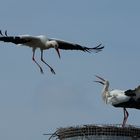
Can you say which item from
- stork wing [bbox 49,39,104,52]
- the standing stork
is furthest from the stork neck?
stork wing [bbox 49,39,104,52]

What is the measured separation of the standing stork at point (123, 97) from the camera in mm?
57031

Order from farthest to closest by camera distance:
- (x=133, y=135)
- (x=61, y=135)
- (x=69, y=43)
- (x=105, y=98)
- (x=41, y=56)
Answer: (x=133, y=135) → (x=61, y=135) → (x=105, y=98) → (x=69, y=43) → (x=41, y=56)

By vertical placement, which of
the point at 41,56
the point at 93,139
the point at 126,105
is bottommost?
the point at 93,139

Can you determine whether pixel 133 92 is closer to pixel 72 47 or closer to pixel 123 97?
pixel 123 97

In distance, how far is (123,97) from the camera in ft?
189

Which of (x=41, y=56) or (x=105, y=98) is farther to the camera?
(x=105, y=98)

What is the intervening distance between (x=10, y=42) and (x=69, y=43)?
4.09 meters

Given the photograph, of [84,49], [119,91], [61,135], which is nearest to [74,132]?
[61,135]

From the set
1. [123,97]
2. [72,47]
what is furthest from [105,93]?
[72,47]

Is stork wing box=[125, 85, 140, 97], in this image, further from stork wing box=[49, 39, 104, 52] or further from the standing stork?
stork wing box=[49, 39, 104, 52]

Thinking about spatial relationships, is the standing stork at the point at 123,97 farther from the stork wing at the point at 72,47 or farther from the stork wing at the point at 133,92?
the stork wing at the point at 72,47

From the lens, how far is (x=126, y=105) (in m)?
57.7

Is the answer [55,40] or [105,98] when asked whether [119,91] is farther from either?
[55,40]

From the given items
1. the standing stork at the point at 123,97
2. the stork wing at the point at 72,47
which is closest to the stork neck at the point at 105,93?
the standing stork at the point at 123,97
